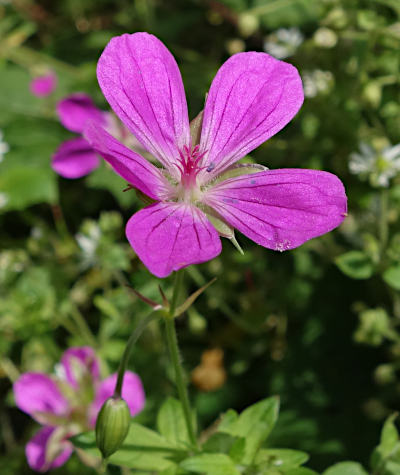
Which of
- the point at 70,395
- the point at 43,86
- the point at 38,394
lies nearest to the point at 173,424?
the point at 70,395

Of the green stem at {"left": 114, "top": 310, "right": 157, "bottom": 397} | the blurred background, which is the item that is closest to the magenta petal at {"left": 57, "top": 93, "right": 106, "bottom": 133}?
the blurred background

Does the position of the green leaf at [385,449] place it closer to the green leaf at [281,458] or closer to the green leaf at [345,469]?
the green leaf at [345,469]

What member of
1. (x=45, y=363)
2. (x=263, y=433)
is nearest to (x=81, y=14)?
(x=45, y=363)

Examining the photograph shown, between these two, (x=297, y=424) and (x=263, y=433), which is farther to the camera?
(x=297, y=424)

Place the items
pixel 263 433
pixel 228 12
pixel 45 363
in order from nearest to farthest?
pixel 263 433, pixel 45 363, pixel 228 12

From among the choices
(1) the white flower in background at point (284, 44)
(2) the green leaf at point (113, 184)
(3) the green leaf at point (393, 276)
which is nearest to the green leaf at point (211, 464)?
(3) the green leaf at point (393, 276)

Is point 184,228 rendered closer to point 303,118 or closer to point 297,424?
point 297,424

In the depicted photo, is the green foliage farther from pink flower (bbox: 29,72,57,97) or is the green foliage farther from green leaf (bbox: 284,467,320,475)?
pink flower (bbox: 29,72,57,97)

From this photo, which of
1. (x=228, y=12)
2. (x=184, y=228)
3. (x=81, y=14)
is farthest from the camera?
(x=81, y=14)
